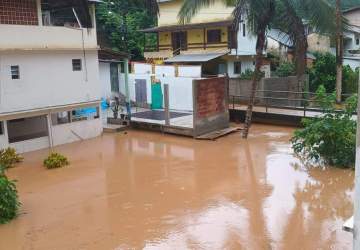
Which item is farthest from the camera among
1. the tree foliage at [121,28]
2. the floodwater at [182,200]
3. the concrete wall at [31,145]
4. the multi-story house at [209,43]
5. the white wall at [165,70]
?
the tree foliage at [121,28]

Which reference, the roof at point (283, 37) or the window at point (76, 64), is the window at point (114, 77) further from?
the roof at point (283, 37)

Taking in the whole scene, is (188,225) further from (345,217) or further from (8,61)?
(8,61)

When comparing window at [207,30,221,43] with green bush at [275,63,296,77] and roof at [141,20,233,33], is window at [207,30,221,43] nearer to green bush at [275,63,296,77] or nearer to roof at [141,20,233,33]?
roof at [141,20,233,33]

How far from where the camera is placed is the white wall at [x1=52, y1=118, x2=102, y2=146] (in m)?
19.8

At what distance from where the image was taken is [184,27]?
1291 inches

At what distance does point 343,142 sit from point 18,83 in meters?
12.6

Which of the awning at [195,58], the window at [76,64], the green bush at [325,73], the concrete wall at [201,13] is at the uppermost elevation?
the concrete wall at [201,13]

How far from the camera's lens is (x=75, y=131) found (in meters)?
20.6

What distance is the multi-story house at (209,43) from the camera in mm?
30953

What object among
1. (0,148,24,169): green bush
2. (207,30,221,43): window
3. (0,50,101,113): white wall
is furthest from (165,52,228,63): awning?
(0,148,24,169): green bush

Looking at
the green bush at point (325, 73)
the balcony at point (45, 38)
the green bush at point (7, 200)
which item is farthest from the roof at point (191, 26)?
the green bush at point (7, 200)

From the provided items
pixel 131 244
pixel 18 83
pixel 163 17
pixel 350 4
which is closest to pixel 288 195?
pixel 131 244

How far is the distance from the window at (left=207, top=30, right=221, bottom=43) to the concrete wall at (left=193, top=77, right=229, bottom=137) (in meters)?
11.3

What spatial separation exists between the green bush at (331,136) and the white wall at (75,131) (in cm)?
994
